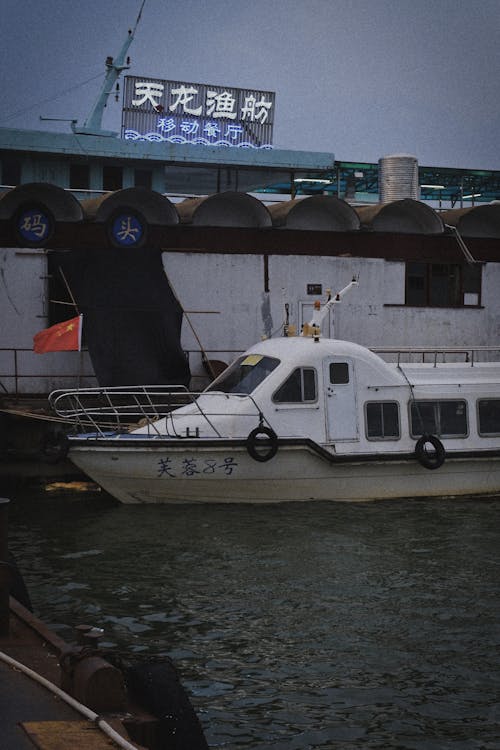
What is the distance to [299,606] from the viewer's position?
12273 millimetres

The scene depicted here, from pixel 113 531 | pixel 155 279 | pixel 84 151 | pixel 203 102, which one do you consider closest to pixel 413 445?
pixel 113 531

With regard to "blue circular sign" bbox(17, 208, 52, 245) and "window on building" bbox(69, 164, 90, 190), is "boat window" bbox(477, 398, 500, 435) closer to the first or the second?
"blue circular sign" bbox(17, 208, 52, 245)

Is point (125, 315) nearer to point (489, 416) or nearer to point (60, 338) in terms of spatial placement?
point (60, 338)

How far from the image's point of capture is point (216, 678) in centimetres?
990

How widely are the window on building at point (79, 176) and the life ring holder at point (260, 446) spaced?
1896 centimetres

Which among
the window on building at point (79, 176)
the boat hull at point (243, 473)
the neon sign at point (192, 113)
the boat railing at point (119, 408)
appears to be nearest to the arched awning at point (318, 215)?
the boat railing at point (119, 408)

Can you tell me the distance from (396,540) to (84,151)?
21.1 meters

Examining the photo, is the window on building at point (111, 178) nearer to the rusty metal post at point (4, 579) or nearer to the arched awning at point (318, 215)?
the arched awning at point (318, 215)

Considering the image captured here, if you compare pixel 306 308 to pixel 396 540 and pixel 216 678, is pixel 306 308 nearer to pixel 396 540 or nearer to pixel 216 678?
pixel 396 540

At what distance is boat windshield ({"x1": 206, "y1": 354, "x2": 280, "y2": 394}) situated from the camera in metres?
18.3

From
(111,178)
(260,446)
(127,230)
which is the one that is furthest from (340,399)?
(111,178)

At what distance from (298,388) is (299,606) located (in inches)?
251

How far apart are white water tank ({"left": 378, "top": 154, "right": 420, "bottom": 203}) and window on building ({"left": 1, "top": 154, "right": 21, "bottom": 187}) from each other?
501 inches

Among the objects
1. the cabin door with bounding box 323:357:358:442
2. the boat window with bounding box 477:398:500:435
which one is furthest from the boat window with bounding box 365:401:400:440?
the boat window with bounding box 477:398:500:435
